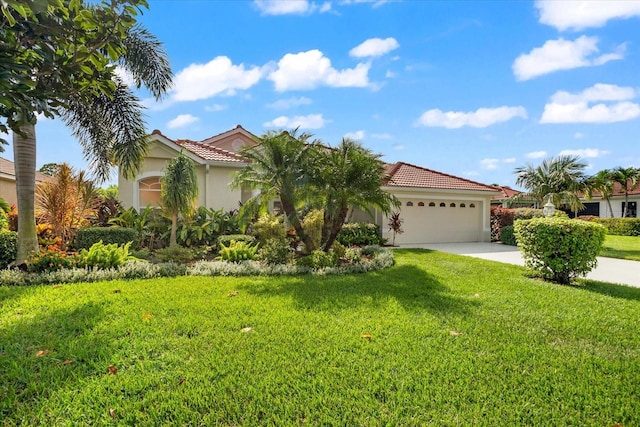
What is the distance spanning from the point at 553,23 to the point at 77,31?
11078 millimetres

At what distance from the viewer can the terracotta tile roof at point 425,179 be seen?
19.0 meters

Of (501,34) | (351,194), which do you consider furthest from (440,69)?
(351,194)

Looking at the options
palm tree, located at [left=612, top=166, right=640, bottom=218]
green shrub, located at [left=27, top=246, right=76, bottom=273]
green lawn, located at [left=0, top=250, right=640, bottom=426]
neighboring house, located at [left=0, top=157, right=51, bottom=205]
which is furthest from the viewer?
palm tree, located at [left=612, top=166, right=640, bottom=218]

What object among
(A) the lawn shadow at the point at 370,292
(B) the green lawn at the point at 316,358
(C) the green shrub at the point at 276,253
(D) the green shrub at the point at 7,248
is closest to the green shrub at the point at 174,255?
(C) the green shrub at the point at 276,253

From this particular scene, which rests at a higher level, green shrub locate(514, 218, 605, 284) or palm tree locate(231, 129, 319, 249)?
palm tree locate(231, 129, 319, 249)

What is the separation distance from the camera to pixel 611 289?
7906mm

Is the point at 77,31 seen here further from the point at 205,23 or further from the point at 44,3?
the point at 205,23

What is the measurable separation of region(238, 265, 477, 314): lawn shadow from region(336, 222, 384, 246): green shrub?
6896 mm

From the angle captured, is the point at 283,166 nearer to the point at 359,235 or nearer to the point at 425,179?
the point at 359,235

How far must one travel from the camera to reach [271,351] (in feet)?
13.4

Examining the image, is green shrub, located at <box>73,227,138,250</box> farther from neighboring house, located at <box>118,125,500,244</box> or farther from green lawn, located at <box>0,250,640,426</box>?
green lawn, located at <box>0,250,640,426</box>

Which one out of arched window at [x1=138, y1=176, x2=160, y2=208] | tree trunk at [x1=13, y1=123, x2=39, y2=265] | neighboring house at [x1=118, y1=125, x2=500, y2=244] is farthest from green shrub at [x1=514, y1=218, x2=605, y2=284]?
arched window at [x1=138, y1=176, x2=160, y2=208]

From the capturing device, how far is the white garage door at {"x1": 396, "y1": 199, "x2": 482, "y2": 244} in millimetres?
19234

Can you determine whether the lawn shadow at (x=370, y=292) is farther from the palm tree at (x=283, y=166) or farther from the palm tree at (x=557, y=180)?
the palm tree at (x=557, y=180)
